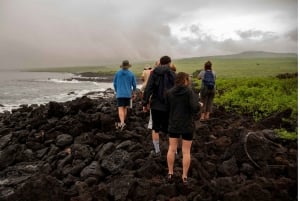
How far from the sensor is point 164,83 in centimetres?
786

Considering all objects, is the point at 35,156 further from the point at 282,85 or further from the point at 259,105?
the point at 282,85

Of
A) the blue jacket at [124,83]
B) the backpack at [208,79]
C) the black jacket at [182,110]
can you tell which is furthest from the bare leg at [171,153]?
the backpack at [208,79]

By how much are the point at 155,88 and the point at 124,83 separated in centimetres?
351

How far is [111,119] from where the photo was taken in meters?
12.1

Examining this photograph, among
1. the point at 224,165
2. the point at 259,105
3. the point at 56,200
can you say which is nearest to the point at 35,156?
the point at 56,200

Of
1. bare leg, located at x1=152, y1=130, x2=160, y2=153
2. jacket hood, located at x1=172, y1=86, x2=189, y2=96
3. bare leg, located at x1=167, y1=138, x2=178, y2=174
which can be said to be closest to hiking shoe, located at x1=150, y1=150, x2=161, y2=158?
bare leg, located at x1=152, y1=130, x2=160, y2=153

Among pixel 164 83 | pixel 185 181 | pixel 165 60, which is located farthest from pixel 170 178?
pixel 165 60

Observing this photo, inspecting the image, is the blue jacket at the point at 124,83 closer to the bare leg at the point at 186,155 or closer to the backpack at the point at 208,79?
the backpack at the point at 208,79

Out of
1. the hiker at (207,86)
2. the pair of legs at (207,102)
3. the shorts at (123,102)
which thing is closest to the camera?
the shorts at (123,102)

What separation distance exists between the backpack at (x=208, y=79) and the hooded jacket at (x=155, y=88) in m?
5.13

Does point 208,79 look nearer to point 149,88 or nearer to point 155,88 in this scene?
point 155,88

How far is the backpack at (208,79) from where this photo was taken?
505 inches

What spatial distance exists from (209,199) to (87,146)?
15.2ft

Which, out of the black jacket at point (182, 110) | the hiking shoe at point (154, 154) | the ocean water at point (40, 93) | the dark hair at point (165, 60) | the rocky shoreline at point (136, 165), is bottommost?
the ocean water at point (40, 93)
